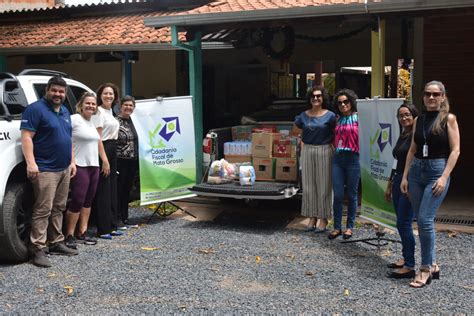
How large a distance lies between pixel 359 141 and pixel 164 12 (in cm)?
901

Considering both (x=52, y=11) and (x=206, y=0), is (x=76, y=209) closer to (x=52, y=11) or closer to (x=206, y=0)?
(x=206, y=0)

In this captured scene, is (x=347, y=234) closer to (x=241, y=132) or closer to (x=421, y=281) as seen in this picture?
(x=421, y=281)

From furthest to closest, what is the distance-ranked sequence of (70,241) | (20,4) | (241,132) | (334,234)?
(20,4) → (241,132) → (334,234) → (70,241)

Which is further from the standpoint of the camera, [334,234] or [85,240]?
[334,234]

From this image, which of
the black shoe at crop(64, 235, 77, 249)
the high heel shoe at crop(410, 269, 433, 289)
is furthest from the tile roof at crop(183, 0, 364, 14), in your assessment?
the high heel shoe at crop(410, 269, 433, 289)

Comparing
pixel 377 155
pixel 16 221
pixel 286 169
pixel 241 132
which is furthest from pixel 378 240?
pixel 16 221

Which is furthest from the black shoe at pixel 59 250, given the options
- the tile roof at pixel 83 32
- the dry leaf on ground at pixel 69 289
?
the tile roof at pixel 83 32

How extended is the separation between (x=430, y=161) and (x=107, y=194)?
12.9 feet

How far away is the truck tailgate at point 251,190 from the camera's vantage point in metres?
7.15

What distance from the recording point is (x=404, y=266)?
5.39 meters

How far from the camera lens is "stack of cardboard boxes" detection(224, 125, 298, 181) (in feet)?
25.3

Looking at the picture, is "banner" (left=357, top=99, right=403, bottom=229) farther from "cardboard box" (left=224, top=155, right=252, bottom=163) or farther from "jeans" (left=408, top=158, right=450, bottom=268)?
"cardboard box" (left=224, top=155, right=252, bottom=163)

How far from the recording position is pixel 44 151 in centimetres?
571

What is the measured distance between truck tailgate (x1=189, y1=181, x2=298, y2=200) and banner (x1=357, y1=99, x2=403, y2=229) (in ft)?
3.79
